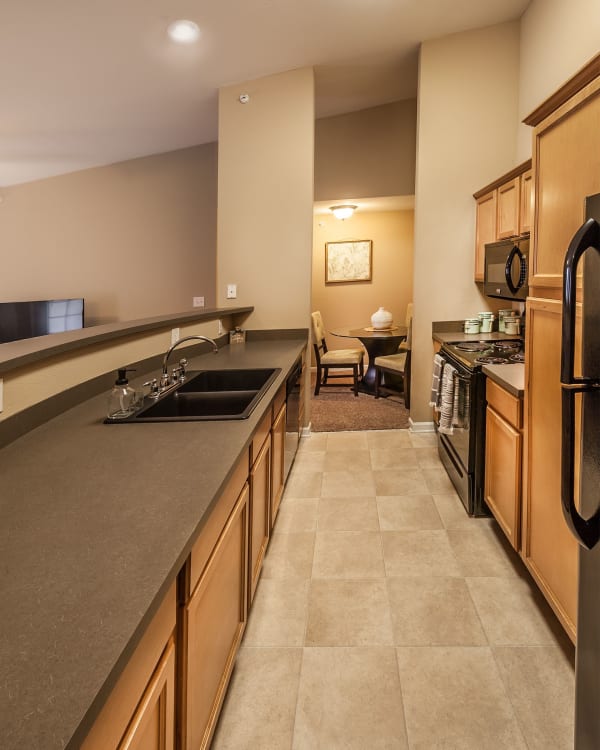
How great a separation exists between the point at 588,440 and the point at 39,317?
597 cm

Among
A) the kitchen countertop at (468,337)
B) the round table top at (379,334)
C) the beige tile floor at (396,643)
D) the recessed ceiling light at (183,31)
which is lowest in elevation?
the beige tile floor at (396,643)

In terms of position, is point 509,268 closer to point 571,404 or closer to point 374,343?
point 571,404

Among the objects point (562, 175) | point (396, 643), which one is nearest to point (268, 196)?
point (562, 175)

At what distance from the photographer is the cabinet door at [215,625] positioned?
1099 mm

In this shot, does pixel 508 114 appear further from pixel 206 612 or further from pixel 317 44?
pixel 206 612

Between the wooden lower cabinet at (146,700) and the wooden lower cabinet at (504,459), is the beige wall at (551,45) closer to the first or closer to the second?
the wooden lower cabinet at (504,459)

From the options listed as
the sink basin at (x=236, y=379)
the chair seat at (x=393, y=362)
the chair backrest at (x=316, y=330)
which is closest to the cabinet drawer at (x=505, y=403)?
the sink basin at (x=236, y=379)

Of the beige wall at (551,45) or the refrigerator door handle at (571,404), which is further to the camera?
the beige wall at (551,45)

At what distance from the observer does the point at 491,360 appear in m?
2.95

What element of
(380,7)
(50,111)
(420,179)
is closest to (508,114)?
(420,179)

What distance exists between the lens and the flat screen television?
5.85 meters

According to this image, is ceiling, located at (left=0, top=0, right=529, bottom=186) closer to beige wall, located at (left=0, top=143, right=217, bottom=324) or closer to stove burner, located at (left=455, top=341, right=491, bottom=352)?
beige wall, located at (left=0, top=143, right=217, bottom=324)

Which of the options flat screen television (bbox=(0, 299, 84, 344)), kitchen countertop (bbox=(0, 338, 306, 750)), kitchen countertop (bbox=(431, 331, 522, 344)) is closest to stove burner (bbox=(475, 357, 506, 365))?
kitchen countertop (bbox=(431, 331, 522, 344))

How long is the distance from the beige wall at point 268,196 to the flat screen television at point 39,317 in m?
2.27
